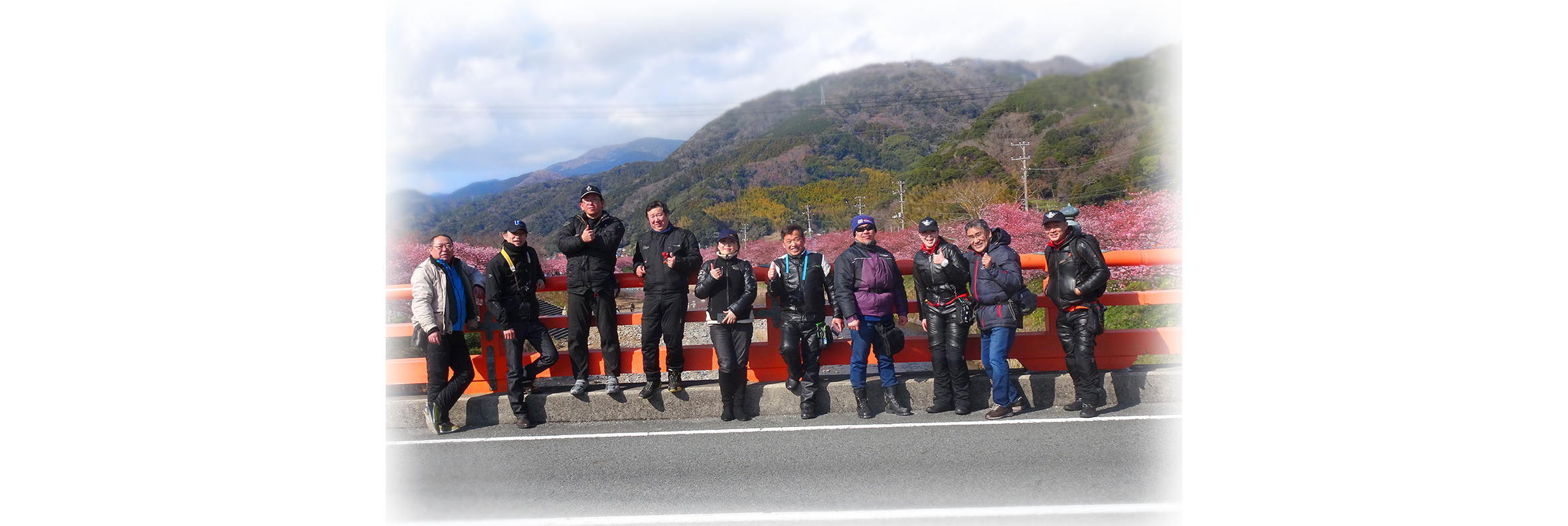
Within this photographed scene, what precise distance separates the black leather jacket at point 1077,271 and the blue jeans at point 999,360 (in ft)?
1.49

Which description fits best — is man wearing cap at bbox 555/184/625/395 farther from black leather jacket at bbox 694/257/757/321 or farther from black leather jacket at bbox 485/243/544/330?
black leather jacket at bbox 694/257/757/321

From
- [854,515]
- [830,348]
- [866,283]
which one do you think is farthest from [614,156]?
[830,348]

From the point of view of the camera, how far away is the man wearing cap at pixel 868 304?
17.0 ft

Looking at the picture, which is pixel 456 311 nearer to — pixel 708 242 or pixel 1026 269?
pixel 1026 269

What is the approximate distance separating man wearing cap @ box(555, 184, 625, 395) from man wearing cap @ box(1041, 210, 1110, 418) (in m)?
3.04

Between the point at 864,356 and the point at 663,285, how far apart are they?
4.91 feet

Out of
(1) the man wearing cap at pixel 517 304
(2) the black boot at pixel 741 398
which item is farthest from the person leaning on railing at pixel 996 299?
(1) the man wearing cap at pixel 517 304

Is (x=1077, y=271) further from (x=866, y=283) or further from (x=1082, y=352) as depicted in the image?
(x=866, y=283)

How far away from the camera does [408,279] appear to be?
4891mm

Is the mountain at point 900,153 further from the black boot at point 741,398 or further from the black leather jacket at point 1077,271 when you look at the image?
the black boot at point 741,398

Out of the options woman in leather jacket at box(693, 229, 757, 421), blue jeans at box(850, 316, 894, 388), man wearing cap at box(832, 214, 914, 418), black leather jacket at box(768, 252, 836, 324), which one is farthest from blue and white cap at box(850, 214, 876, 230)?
woman in leather jacket at box(693, 229, 757, 421)

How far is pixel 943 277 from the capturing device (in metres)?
5.17
